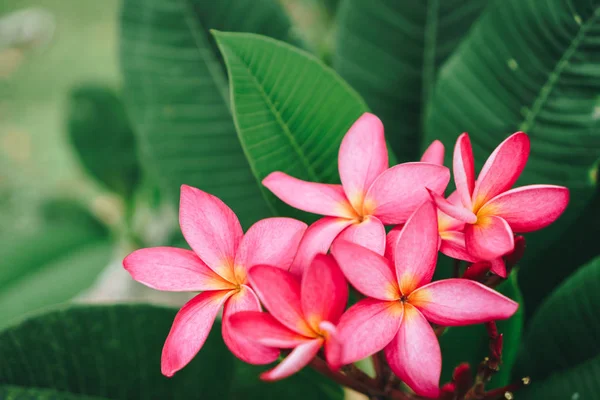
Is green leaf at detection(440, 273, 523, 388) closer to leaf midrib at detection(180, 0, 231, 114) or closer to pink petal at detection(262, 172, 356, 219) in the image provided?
pink petal at detection(262, 172, 356, 219)

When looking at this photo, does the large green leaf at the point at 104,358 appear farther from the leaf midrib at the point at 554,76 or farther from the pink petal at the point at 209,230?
the leaf midrib at the point at 554,76

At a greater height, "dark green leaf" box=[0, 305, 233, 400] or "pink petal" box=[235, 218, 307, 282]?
"pink petal" box=[235, 218, 307, 282]

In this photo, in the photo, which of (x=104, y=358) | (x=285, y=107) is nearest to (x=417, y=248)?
(x=285, y=107)

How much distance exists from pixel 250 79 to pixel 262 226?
0.37 feet

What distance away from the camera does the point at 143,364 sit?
39 centimetres

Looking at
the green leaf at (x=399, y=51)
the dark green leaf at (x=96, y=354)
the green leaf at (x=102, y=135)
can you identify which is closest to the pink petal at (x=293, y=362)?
the dark green leaf at (x=96, y=354)

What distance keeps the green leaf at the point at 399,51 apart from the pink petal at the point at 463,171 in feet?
0.76

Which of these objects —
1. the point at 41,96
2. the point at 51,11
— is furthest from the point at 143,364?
the point at 51,11

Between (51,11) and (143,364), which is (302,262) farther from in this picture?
(51,11)

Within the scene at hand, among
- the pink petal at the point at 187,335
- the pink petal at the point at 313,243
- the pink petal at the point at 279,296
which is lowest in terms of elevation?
the pink petal at the point at 187,335

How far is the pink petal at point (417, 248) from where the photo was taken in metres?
0.24

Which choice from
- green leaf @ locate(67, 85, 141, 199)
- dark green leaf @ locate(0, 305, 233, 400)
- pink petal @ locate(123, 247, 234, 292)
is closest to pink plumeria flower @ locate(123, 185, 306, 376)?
pink petal @ locate(123, 247, 234, 292)

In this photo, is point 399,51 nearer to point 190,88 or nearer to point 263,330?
point 190,88

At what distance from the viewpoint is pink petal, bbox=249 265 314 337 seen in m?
0.23
